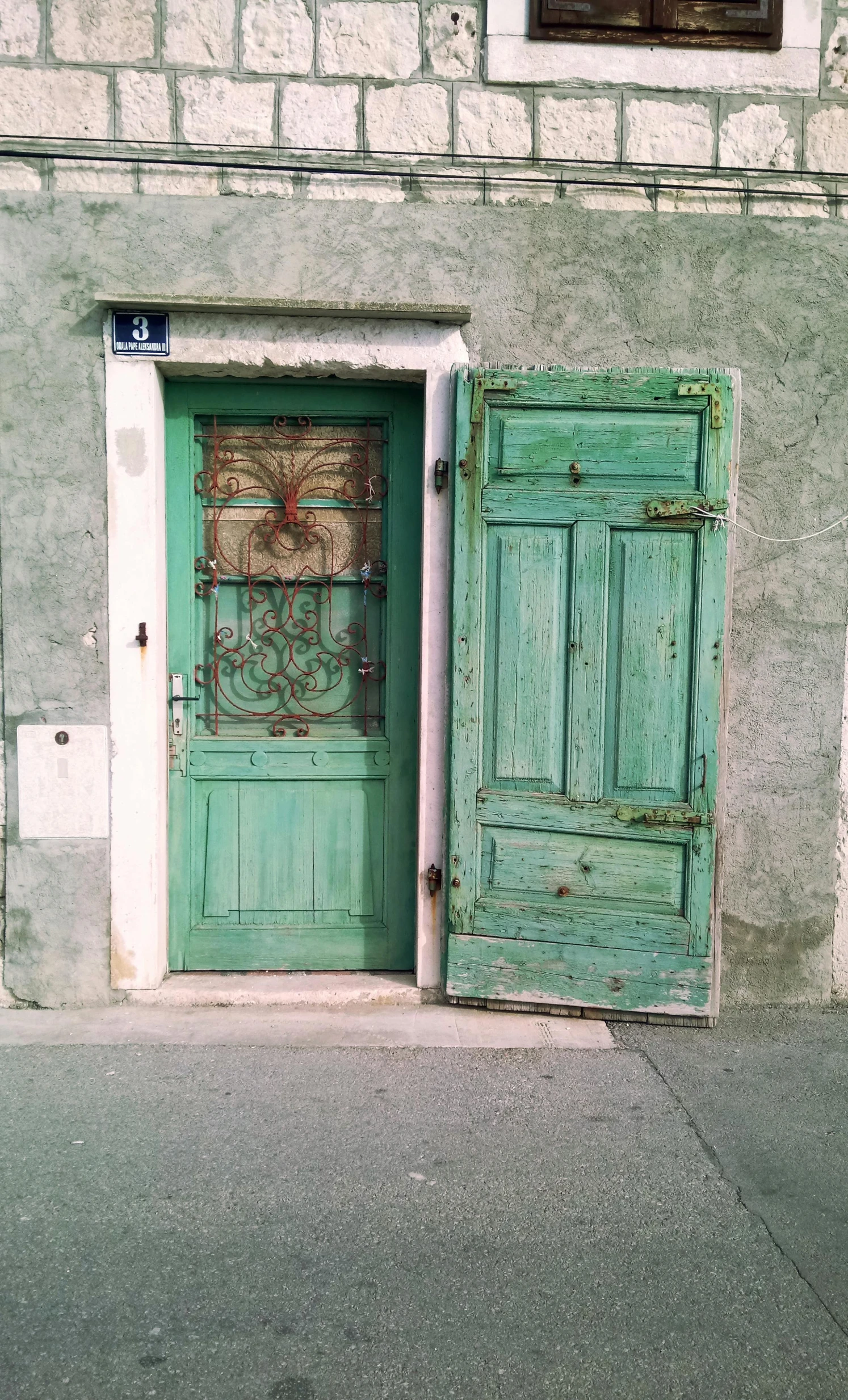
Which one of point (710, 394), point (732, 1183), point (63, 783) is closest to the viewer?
point (732, 1183)

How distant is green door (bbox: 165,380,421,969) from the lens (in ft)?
14.4


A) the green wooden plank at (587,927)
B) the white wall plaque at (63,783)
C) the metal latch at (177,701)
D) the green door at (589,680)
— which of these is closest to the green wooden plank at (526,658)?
the green door at (589,680)

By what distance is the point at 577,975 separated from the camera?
4.17 m

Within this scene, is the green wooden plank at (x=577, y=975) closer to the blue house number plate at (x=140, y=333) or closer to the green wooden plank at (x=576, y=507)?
the green wooden plank at (x=576, y=507)

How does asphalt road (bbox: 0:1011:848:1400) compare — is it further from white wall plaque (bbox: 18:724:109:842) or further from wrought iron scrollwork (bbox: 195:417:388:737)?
wrought iron scrollwork (bbox: 195:417:388:737)

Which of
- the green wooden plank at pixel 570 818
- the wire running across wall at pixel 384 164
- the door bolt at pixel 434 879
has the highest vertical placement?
the wire running across wall at pixel 384 164

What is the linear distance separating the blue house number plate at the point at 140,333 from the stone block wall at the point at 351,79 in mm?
516

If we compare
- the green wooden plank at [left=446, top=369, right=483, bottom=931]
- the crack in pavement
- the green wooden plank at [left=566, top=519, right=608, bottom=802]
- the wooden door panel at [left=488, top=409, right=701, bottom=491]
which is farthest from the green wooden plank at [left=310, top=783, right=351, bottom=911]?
the wooden door panel at [left=488, top=409, right=701, bottom=491]

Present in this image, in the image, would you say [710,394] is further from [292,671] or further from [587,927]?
[587,927]

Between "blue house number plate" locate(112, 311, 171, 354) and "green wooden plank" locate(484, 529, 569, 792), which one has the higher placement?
"blue house number plate" locate(112, 311, 171, 354)

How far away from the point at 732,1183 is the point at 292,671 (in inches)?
98.3

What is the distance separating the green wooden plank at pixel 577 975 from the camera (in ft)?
13.5

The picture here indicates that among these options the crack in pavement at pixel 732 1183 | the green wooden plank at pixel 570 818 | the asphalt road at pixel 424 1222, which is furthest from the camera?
the green wooden plank at pixel 570 818

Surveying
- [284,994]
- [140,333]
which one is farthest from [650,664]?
[140,333]
